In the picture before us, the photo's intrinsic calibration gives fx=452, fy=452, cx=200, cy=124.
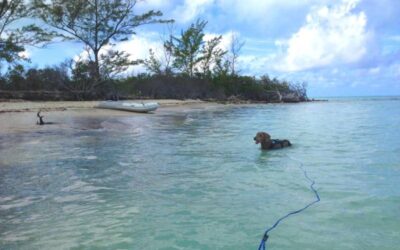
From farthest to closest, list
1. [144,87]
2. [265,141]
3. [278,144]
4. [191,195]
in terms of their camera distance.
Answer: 1. [144,87]
2. [278,144]
3. [265,141]
4. [191,195]

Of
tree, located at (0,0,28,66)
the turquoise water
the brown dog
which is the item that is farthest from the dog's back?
tree, located at (0,0,28,66)

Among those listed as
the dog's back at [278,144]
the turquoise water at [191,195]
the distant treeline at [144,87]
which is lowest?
the turquoise water at [191,195]

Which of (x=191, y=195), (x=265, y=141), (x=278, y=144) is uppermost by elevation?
(x=265, y=141)

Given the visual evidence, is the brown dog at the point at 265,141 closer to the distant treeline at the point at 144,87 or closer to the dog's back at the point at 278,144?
the dog's back at the point at 278,144

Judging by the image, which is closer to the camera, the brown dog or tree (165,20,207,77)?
the brown dog

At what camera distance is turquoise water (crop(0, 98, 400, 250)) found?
4.71 m

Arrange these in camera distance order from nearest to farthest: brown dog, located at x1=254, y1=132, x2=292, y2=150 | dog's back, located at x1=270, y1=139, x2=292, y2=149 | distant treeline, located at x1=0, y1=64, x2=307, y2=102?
brown dog, located at x1=254, y1=132, x2=292, y2=150 < dog's back, located at x1=270, y1=139, x2=292, y2=149 < distant treeline, located at x1=0, y1=64, x2=307, y2=102

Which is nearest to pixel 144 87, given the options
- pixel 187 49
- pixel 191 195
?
pixel 187 49

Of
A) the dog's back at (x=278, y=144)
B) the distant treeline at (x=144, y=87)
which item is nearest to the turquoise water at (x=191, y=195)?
the dog's back at (x=278, y=144)

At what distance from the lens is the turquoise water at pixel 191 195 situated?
185 inches

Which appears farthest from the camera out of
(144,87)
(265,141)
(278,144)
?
(144,87)

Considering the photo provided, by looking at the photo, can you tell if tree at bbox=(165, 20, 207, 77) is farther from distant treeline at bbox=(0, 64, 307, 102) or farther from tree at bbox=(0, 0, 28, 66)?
tree at bbox=(0, 0, 28, 66)

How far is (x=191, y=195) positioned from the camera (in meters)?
6.52

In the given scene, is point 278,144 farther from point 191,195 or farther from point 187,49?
point 187,49
